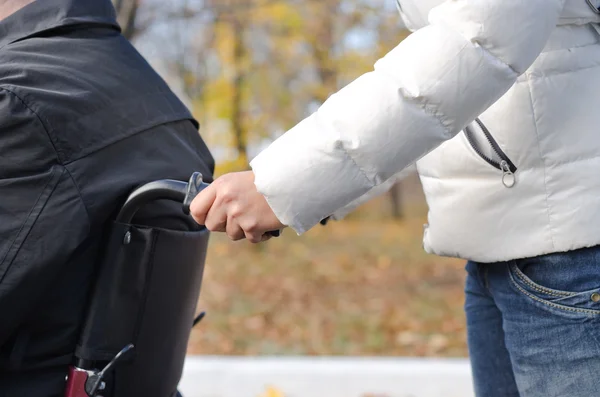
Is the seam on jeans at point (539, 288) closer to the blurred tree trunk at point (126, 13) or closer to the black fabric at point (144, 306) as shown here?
the black fabric at point (144, 306)

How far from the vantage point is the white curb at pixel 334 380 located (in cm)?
379

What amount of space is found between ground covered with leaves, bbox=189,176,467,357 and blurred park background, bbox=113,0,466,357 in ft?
0.05

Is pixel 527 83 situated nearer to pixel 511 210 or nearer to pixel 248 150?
pixel 511 210

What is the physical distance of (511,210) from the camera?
1423mm

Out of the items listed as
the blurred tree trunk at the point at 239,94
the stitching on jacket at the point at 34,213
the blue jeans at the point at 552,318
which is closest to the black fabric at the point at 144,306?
the stitching on jacket at the point at 34,213

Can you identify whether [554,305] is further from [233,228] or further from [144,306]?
[144,306]

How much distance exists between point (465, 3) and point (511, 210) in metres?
0.41

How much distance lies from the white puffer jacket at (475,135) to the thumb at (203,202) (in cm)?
10

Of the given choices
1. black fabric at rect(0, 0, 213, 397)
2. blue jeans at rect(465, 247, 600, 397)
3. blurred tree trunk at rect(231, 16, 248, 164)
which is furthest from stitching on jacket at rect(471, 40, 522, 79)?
blurred tree trunk at rect(231, 16, 248, 164)

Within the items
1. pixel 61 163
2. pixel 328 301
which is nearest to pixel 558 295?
pixel 61 163

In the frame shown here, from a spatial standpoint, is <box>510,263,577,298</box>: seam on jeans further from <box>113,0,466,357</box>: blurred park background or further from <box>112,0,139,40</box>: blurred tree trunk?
<box>113,0,466,357</box>: blurred park background

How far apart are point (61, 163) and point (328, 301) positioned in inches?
219

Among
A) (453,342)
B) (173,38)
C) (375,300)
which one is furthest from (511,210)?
(173,38)

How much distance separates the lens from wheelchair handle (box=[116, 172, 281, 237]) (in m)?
1.38
